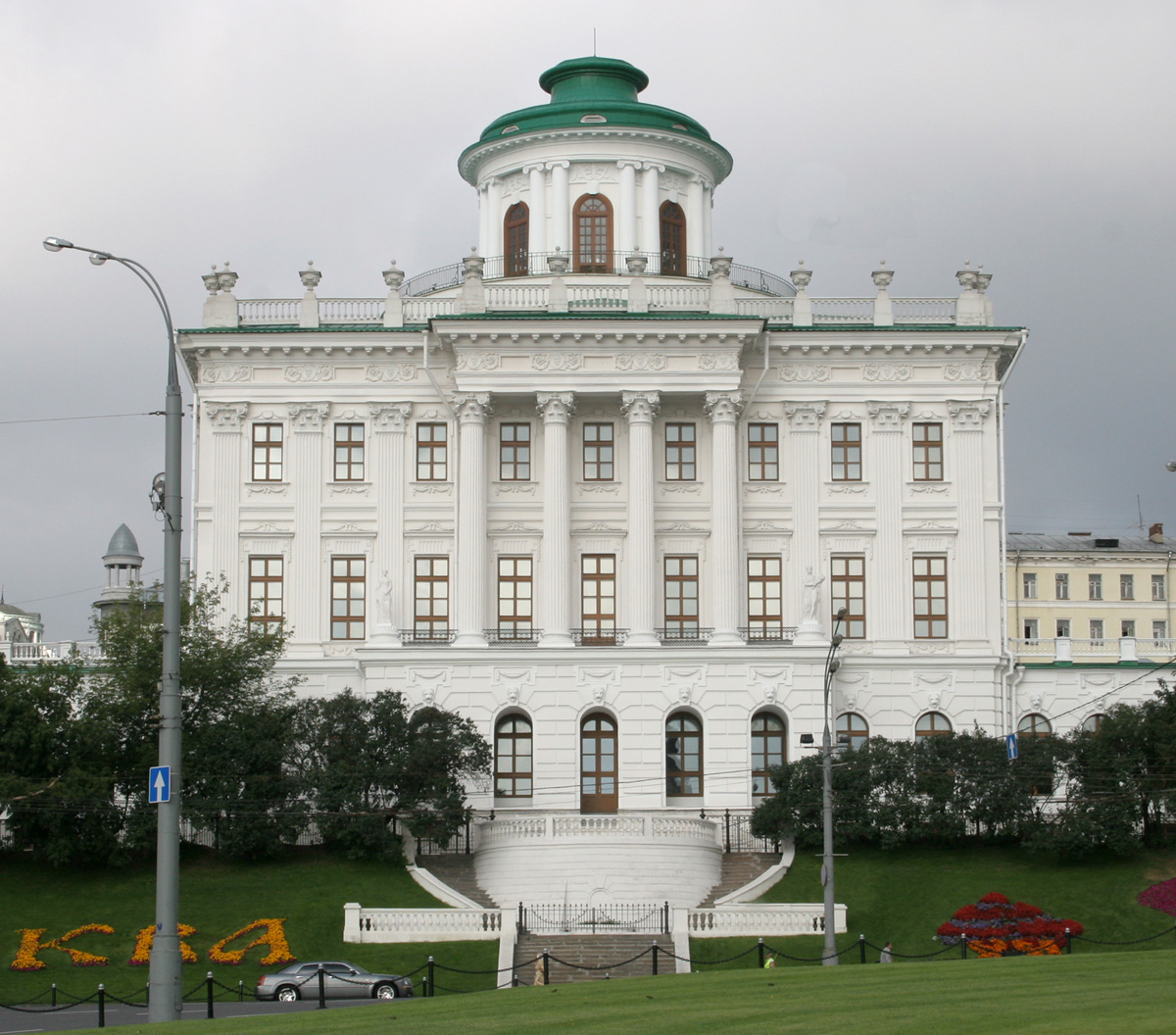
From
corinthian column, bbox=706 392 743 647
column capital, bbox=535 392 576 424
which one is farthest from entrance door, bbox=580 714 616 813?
column capital, bbox=535 392 576 424

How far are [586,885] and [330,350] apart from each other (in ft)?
69.7

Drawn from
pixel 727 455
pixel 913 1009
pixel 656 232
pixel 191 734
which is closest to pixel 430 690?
pixel 191 734

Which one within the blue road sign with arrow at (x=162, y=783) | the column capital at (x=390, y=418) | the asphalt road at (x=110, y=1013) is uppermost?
the column capital at (x=390, y=418)

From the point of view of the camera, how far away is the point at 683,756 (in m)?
58.1

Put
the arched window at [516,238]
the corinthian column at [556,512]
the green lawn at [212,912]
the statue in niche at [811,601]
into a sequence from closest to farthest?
the green lawn at [212,912]
the statue in niche at [811,601]
the corinthian column at [556,512]
the arched window at [516,238]

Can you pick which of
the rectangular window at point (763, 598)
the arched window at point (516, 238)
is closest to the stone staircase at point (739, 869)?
the rectangular window at point (763, 598)

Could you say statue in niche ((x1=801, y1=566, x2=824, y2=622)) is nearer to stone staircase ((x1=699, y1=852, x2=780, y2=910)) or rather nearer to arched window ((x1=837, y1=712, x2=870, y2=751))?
arched window ((x1=837, y1=712, x2=870, y2=751))

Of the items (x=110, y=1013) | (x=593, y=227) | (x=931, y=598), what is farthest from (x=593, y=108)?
(x=110, y=1013)

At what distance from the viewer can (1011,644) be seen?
209ft

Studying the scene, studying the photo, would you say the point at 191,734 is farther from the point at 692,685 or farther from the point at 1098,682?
Result: the point at 1098,682

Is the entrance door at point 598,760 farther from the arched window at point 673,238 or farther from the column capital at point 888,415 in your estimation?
the arched window at point 673,238

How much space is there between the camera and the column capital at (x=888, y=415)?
61.7 m

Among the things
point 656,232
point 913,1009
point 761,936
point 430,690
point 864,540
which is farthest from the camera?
point 656,232

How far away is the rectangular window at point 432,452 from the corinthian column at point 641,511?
20.7 feet
